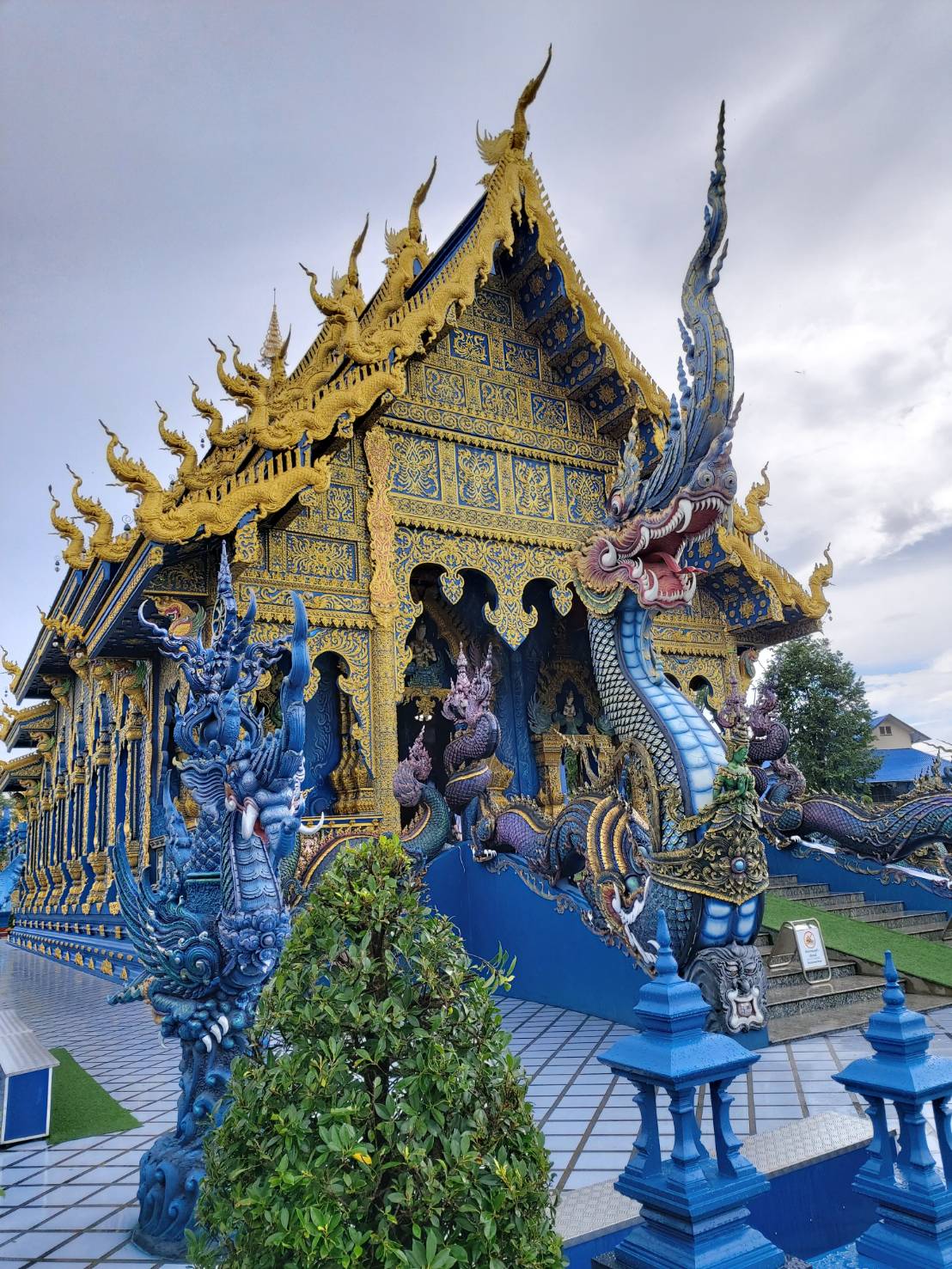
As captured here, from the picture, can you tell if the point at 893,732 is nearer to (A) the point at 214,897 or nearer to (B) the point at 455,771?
(B) the point at 455,771

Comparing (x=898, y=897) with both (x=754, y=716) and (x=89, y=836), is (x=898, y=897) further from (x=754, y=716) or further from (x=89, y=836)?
(x=89, y=836)

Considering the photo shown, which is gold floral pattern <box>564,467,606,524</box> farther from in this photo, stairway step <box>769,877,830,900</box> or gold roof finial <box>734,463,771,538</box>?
stairway step <box>769,877,830,900</box>

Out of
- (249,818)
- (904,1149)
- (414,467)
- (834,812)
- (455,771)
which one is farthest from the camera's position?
(414,467)

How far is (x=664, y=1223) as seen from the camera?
191cm

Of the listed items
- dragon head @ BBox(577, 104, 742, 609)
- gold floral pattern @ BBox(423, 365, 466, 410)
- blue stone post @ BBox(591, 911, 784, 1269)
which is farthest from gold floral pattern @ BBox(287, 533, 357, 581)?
blue stone post @ BBox(591, 911, 784, 1269)

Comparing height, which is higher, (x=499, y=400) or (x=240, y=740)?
(x=499, y=400)

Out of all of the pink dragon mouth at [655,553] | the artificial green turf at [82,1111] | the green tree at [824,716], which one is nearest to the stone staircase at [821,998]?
the pink dragon mouth at [655,553]

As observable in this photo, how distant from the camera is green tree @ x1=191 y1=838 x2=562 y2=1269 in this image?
1.37 metres

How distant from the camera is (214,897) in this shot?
3.15 meters

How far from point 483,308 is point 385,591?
365cm

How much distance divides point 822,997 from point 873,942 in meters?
1.42

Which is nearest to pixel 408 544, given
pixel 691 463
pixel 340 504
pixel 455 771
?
pixel 340 504

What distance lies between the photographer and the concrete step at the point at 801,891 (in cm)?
802

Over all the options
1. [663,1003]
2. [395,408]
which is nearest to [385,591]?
[395,408]
